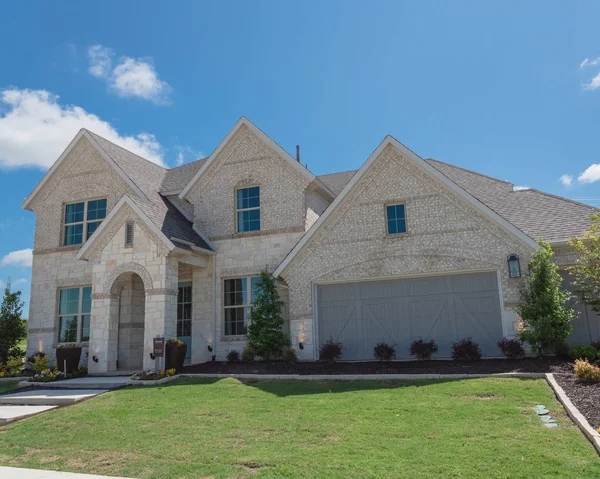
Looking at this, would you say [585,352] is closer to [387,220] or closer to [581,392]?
Result: [581,392]

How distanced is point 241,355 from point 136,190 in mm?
7628

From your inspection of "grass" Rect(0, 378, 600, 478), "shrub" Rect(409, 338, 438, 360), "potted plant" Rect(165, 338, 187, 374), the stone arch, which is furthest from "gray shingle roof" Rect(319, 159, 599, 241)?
the stone arch

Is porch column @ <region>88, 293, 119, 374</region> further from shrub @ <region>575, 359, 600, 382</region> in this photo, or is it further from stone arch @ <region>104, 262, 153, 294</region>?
shrub @ <region>575, 359, 600, 382</region>

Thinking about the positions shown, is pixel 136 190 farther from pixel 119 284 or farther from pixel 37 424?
pixel 37 424

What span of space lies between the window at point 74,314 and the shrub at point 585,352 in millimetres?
16880

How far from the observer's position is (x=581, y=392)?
31.6 feet

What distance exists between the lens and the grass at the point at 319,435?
6.46 meters

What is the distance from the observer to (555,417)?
8.12 m

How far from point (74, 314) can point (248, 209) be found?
8.24 m

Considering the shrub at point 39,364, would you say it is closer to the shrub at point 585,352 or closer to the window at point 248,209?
the window at point 248,209

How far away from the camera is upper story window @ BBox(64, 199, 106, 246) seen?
68.0 feet

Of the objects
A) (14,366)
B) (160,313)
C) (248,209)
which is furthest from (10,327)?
(248,209)

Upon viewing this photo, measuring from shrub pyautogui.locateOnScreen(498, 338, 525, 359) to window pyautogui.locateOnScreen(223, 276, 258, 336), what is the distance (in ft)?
28.3

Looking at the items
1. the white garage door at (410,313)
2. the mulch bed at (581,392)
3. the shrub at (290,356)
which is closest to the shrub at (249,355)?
the shrub at (290,356)
